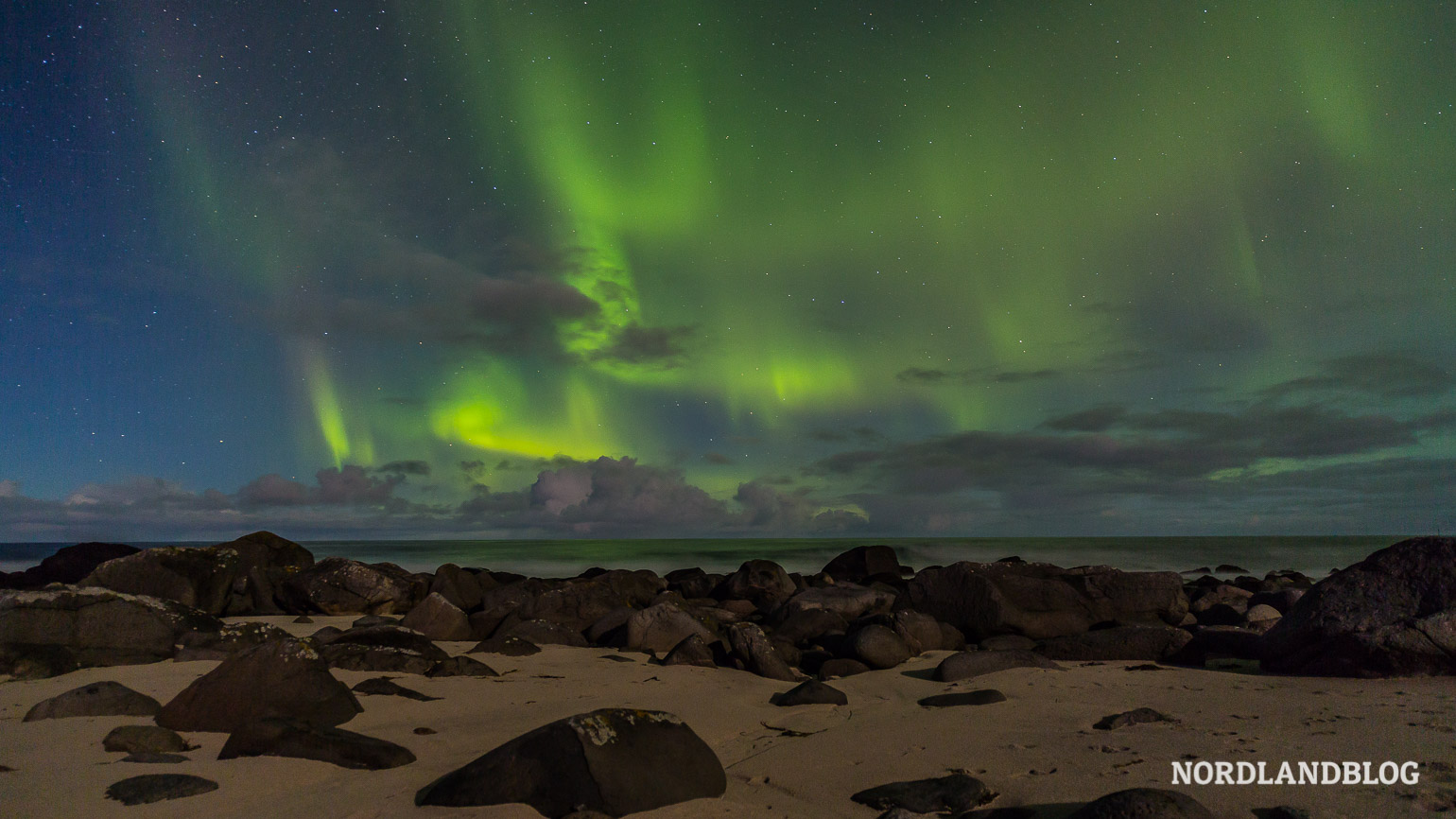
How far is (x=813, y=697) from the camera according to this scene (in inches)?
239

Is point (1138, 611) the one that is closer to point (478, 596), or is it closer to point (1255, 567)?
point (478, 596)

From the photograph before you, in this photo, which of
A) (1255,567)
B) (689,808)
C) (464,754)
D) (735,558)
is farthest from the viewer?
(735,558)

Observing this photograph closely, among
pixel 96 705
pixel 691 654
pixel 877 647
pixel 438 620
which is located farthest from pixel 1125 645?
pixel 96 705

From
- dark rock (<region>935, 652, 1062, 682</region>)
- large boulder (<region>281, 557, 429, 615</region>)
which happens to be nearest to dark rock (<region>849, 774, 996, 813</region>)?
dark rock (<region>935, 652, 1062, 682</region>)

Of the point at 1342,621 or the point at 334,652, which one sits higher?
the point at 1342,621

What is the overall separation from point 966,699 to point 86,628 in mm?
7910

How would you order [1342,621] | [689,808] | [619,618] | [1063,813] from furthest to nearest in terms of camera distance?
[619,618]
[1342,621]
[689,808]
[1063,813]

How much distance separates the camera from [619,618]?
9.85 metres

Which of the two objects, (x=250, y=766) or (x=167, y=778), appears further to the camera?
(x=250, y=766)

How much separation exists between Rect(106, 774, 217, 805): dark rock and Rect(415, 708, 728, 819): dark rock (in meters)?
1.07

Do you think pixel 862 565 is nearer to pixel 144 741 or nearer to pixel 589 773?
pixel 589 773

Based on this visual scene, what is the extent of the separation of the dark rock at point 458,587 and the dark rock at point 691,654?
19.1 ft

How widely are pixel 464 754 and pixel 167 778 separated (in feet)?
4.66

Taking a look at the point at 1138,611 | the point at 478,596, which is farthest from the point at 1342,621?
the point at 478,596
